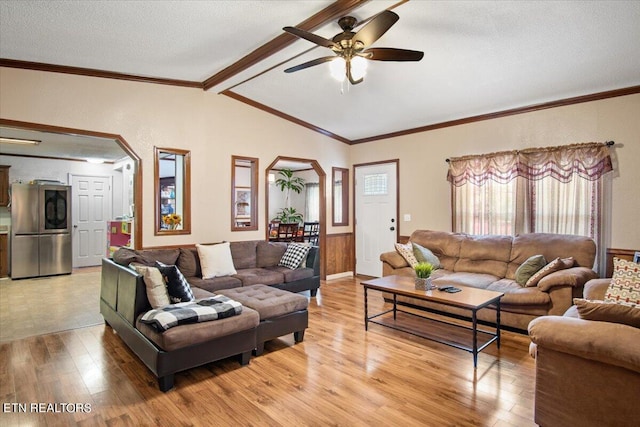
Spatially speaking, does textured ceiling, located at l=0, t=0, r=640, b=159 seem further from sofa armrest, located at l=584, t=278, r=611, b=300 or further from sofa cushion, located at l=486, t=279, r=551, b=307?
sofa cushion, located at l=486, t=279, r=551, b=307

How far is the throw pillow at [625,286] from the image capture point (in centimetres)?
271

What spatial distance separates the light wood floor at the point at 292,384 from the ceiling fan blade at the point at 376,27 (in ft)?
8.40

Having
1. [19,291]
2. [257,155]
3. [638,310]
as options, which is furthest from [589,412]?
[19,291]

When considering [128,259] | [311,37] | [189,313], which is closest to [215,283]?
[128,259]

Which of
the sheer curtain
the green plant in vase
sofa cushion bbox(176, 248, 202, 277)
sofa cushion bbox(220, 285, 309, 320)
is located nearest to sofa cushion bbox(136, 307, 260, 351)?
sofa cushion bbox(220, 285, 309, 320)

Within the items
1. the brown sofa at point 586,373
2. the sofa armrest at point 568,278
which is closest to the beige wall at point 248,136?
the sofa armrest at point 568,278

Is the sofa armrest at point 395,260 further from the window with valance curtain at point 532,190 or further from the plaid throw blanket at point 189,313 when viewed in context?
the plaid throw blanket at point 189,313

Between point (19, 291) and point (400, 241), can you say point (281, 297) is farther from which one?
point (19, 291)

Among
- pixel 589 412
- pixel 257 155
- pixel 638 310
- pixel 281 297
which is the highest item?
pixel 257 155

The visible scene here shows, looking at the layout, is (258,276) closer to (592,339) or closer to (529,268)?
(529,268)

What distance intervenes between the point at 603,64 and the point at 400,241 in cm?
350

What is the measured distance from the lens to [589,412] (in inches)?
74.0

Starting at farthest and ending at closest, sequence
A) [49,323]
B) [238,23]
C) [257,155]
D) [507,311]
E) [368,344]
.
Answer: [257,155]
[49,323]
[507,311]
[368,344]
[238,23]

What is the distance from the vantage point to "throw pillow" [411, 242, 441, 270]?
465 centimetres
